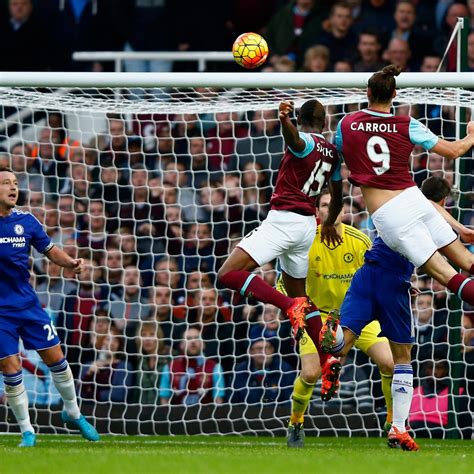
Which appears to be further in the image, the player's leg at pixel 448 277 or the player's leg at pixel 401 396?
the player's leg at pixel 401 396

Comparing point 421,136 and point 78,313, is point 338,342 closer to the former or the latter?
point 421,136

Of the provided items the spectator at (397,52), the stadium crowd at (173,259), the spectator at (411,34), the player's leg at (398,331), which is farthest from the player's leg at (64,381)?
the spectator at (411,34)

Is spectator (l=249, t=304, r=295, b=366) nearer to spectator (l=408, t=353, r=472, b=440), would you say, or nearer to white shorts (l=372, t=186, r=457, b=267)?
spectator (l=408, t=353, r=472, b=440)

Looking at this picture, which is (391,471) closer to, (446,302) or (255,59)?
(255,59)

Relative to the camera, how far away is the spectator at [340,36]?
15531mm

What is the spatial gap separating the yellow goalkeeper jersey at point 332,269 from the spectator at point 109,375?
268cm

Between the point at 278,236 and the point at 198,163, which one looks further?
the point at 198,163

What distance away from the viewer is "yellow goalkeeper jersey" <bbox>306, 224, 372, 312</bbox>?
11.1 metres

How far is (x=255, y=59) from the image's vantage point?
10.5 meters

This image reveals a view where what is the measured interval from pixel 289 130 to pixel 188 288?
12.8ft

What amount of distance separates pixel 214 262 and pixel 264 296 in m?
3.62

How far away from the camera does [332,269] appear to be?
1112cm

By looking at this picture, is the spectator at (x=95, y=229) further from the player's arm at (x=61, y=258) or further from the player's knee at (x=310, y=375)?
the player's knee at (x=310, y=375)

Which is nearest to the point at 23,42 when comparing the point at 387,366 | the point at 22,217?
the point at 22,217
